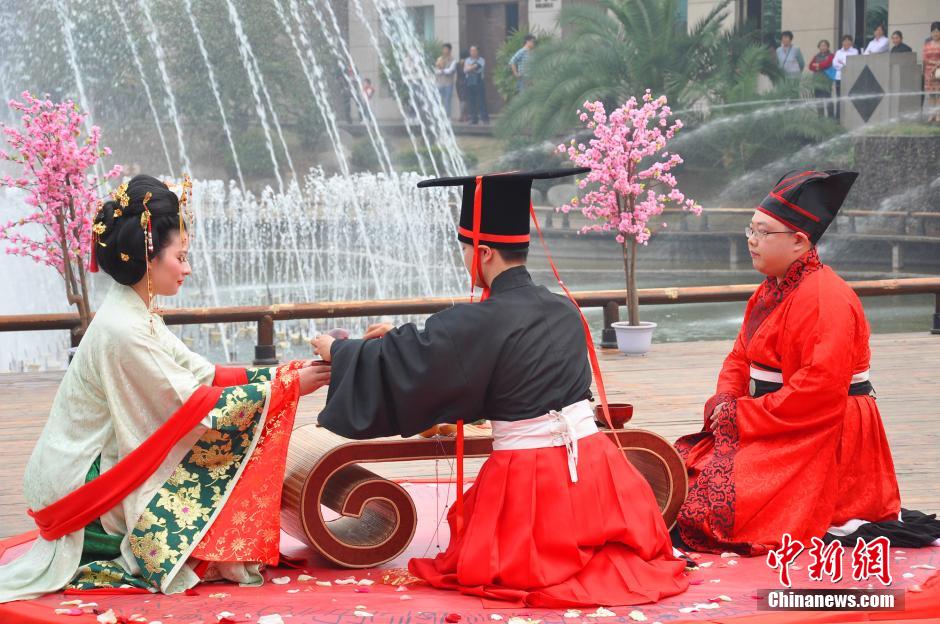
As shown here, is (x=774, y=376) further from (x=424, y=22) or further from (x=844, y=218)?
(x=424, y=22)

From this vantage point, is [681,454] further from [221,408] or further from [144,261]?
[144,261]

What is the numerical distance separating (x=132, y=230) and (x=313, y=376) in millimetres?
565

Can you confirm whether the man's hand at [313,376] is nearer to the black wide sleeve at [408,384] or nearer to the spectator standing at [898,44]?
A: the black wide sleeve at [408,384]

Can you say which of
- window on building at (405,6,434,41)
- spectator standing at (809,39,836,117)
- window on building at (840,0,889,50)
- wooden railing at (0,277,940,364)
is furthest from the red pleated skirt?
window on building at (405,6,434,41)

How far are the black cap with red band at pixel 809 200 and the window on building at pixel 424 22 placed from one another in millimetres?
17211

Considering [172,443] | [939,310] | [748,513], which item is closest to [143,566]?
[172,443]

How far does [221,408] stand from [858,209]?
15.1 meters

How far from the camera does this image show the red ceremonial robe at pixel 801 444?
2982mm

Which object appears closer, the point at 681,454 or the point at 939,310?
the point at 681,454

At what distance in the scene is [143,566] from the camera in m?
2.64

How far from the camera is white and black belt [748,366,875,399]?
3125 mm

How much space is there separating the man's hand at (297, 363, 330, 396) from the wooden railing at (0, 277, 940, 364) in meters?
3.33

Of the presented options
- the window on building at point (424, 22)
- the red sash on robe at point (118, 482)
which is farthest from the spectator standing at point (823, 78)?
the red sash on robe at point (118, 482)

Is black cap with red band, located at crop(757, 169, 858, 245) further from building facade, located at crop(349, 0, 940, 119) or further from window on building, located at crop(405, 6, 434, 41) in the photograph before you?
window on building, located at crop(405, 6, 434, 41)
